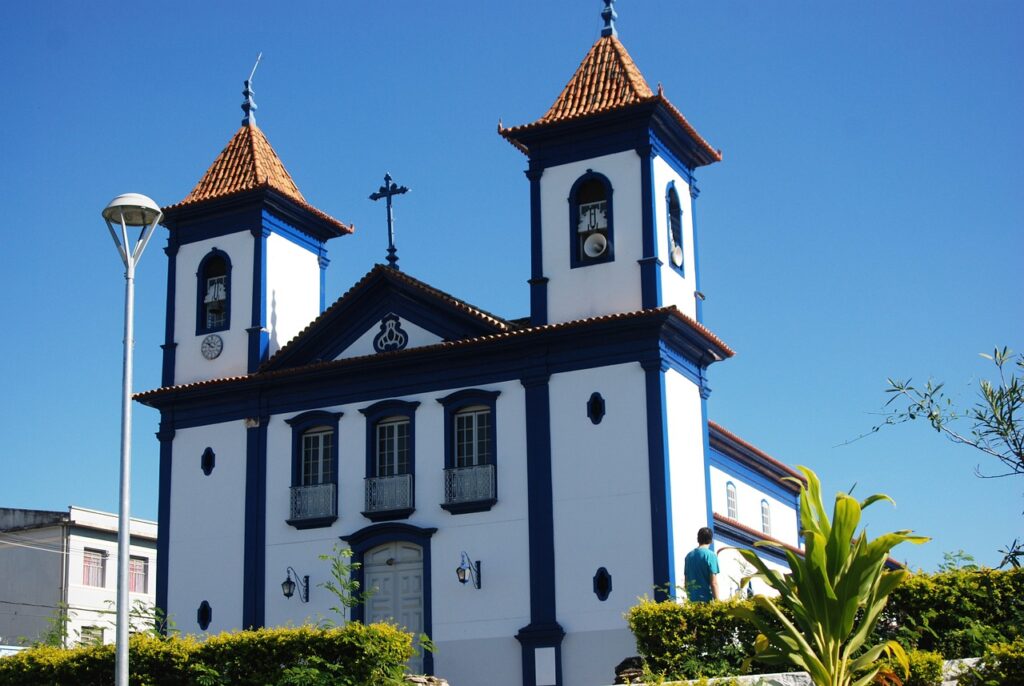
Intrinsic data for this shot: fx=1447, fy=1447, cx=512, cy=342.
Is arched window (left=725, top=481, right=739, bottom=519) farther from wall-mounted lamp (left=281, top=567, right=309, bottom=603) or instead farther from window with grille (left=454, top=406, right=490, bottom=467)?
wall-mounted lamp (left=281, top=567, right=309, bottom=603)

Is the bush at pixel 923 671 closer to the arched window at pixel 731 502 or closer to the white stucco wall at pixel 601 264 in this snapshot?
the white stucco wall at pixel 601 264

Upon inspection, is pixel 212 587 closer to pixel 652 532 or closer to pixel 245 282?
pixel 245 282

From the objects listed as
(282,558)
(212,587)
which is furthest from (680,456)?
(212,587)

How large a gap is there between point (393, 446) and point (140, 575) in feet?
88.4

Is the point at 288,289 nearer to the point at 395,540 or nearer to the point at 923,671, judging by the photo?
the point at 395,540

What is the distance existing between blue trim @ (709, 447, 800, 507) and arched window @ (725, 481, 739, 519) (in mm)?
307

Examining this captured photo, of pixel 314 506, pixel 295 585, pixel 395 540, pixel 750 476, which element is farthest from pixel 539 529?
pixel 750 476

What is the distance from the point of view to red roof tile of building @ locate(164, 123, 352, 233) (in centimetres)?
3069

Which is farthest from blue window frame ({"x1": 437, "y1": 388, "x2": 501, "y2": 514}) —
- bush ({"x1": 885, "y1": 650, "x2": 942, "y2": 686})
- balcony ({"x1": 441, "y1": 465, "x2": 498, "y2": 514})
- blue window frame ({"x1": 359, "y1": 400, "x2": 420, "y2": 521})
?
bush ({"x1": 885, "y1": 650, "x2": 942, "y2": 686})

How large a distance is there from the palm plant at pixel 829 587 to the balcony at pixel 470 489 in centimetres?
1251

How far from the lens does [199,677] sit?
18.5m

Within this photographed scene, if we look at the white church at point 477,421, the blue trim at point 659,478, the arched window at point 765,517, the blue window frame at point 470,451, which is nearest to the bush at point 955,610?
the blue trim at point 659,478

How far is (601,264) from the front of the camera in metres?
26.5

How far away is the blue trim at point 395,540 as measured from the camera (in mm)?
26391
